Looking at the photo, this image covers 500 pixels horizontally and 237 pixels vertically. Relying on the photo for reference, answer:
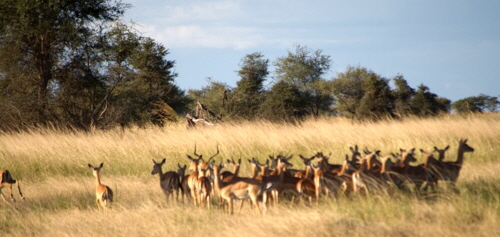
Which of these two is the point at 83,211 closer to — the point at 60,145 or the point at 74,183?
the point at 74,183

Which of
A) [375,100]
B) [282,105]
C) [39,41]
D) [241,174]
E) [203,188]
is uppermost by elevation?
[39,41]

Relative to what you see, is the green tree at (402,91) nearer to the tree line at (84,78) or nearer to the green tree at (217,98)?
the tree line at (84,78)

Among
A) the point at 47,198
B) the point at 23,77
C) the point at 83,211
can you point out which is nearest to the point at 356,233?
the point at 83,211

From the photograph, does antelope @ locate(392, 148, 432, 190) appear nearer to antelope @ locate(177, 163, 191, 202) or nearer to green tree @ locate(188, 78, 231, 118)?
antelope @ locate(177, 163, 191, 202)

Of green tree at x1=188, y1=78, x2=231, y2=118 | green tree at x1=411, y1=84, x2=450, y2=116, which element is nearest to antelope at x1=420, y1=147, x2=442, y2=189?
green tree at x1=188, y1=78, x2=231, y2=118

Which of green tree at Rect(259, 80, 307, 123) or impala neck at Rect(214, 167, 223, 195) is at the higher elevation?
green tree at Rect(259, 80, 307, 123)

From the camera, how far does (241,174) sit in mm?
9203

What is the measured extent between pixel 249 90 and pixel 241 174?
20.8 m

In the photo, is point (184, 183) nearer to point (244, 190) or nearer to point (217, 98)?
point (244, 190)

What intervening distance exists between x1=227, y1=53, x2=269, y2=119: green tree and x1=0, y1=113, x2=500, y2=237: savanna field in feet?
42.1

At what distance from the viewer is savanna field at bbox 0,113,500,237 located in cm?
529

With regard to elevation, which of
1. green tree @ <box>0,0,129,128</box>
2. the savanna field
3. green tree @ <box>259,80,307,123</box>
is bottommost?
the savanna field

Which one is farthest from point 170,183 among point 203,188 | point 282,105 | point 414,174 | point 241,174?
point 282,105

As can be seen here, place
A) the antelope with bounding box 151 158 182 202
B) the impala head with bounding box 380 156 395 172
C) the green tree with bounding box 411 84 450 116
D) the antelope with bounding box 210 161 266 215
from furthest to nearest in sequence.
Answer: the green tree with bounding box 411 84 450 116, the antelope with bounding box 151 158 182 202, the impala head with bounding box 380 156 395 172, the antelope with bounding box 210 161 266 215
